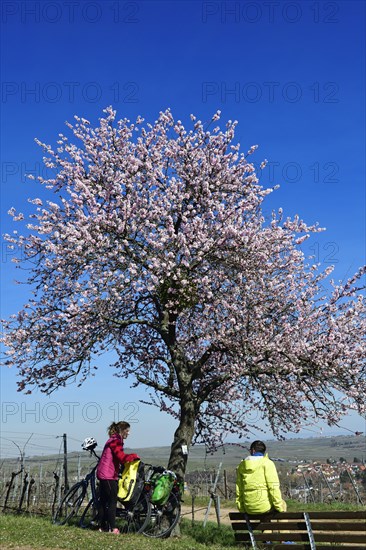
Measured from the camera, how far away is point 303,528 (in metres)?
9.69

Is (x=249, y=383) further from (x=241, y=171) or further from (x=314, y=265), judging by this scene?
(x=241, y=171)

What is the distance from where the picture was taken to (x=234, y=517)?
35.2 ft

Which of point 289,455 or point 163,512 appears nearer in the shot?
point 163,512

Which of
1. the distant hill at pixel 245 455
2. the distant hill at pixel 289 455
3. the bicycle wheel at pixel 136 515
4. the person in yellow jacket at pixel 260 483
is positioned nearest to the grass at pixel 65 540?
the bicycle wheel at pixel 136 515

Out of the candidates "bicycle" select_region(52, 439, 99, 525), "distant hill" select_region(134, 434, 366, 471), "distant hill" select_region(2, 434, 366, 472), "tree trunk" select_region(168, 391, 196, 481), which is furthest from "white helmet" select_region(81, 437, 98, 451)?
"distant hill" select_region(134, 434, 366, 471)

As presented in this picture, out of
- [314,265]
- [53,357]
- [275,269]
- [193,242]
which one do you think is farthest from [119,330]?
[314,265]

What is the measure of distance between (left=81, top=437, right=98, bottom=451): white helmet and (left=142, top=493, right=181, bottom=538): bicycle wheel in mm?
1834

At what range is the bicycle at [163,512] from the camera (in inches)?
501

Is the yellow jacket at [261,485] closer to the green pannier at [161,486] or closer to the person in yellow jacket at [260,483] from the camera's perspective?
the person in yellow jacket at [260,483]

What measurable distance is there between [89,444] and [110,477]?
1.41 m

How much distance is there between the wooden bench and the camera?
9.38 m

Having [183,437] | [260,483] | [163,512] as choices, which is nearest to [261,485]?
[260,483]

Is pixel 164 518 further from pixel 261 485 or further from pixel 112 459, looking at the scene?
pixel 261 485

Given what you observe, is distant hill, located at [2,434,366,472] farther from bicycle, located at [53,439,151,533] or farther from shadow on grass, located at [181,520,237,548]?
bicycle, located at [53,439,151,533]
